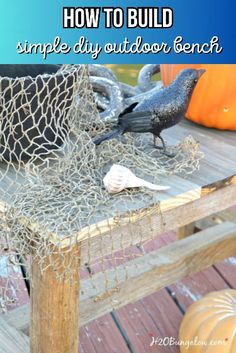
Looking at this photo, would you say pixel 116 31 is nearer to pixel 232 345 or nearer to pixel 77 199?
pixel 77 199

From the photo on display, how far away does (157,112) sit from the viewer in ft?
2.57

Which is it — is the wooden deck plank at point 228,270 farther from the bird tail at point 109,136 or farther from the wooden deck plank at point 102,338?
the bird tail at point 109,136

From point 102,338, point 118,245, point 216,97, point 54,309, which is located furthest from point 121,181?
point 102,338

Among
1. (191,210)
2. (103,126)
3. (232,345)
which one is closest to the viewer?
Answer: (191,210)

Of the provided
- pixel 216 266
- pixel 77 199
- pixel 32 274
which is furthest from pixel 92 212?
pixel 216 266

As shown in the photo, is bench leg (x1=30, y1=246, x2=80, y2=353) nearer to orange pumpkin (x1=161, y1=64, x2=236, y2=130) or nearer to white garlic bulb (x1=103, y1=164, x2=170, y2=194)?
white garlic bulb (x1=103, y1=164, x2=170, y2=194)

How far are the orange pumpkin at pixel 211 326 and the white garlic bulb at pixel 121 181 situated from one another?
406mm

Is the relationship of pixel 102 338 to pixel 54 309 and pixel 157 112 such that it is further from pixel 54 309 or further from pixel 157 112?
pixel 157 112

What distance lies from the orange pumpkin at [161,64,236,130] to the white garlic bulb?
11.1 inches

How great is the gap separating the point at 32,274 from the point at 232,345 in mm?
427

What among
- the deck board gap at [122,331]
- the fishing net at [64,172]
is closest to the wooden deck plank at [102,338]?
the deck board gap at [122,331]

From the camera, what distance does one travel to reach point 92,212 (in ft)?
2.16

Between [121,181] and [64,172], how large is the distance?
9 cm

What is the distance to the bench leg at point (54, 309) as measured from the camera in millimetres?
694
